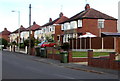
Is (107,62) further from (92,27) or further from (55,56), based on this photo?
(92,27)

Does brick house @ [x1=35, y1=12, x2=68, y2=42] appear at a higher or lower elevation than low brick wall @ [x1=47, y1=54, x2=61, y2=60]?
higher

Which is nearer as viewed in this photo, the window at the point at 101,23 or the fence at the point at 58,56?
the fence at the point at 58,56

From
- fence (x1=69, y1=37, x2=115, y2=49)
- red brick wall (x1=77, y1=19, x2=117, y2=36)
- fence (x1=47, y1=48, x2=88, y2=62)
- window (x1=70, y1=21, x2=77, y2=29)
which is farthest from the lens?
window (x1=70, y1=21, x2=77, y2=29)

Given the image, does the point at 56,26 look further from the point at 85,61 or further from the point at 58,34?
the point at 85,61

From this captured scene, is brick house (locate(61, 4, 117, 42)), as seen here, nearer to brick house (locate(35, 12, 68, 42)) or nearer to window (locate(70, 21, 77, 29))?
window (locate(70, 21, 77, 29))

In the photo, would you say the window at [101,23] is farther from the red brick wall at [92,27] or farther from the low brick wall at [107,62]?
the low brick wall at [107,62]

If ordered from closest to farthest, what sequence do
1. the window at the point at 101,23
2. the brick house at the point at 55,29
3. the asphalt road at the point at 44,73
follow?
1. the asphalt road at the point at 44,73
2. the window at the point at 101,23
3. the brick house at the point at 55,29

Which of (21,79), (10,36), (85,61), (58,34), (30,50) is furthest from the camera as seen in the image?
(10,36)

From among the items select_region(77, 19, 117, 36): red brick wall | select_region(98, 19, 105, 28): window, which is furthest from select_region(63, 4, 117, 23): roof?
select_region(77, 19, 117, 36): red brick wall

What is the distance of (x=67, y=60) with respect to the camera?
26875 millimetres

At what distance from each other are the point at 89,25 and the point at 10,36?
69.2m

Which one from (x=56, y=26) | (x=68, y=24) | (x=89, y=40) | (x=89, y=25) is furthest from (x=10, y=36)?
(x=89, y=40)

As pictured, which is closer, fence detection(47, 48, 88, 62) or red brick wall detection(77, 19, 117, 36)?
fence detection(47, 48, 88, 62)

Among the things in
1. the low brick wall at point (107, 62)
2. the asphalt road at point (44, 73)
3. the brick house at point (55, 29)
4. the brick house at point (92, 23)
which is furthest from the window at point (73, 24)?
the asphalt road at point (44, 73)
